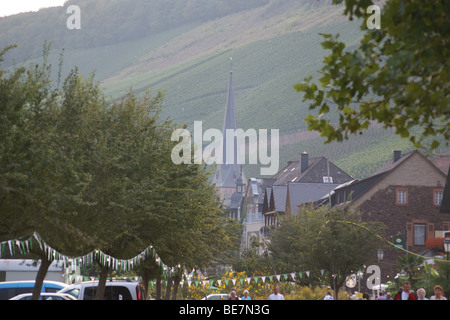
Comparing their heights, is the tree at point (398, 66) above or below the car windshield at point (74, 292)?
above

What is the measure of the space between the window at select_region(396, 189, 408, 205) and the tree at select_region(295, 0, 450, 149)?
187 ft

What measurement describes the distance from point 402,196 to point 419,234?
348cm

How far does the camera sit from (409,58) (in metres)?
8.38

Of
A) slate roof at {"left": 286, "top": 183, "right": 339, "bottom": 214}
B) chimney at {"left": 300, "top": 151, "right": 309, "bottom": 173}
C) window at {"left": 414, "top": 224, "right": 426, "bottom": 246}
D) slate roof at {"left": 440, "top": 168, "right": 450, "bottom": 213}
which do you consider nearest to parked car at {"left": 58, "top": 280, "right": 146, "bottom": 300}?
slate roof at {"left": 440, "top": 168, "right": 450, "bottom": 213}

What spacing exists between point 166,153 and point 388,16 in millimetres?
23898

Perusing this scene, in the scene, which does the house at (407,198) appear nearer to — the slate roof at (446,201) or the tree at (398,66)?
the slate roof at (446,201)

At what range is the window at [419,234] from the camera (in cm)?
6519

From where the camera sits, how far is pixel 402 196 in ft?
218

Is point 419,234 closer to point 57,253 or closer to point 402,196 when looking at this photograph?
point 402,196

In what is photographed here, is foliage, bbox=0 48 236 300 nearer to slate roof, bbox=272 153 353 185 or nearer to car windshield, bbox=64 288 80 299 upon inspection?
car windshield, bbox=64 288 80 299

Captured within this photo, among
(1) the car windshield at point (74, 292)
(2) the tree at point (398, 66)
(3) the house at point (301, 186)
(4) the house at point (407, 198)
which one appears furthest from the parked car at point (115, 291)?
(3) the house at point (301, 186)

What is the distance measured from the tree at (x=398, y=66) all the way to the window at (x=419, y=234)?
5671 centimetres
